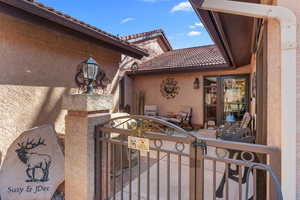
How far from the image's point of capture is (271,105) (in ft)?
4.18

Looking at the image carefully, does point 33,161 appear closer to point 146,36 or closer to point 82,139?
point 82,139

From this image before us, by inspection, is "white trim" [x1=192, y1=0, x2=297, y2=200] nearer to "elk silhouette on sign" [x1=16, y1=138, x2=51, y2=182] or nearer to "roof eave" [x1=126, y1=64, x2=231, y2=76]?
"elk silhouette on sign" [x1=16, y1=138, x2=51, y2=182]

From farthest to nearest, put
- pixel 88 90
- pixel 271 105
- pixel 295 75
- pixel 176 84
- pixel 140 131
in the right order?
pixel 176 84, pixel 88 90, pixel 140 131, pixel 271 105, pixel 295 75

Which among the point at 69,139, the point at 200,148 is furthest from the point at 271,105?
the point at 69,139

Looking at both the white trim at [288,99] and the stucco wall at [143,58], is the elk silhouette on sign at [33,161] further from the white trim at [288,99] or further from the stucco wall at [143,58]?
the stucco wall at [143,58]

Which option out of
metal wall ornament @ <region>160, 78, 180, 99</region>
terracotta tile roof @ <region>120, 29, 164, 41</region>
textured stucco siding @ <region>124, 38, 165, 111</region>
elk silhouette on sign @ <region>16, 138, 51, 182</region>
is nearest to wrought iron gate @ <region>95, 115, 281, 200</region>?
elk silhouette on sign @ <region>16, 138, 51, 182</region>

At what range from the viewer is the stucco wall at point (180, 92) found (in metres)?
6.95

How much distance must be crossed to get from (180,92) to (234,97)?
213 centimetres

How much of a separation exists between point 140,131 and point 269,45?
1.28 m

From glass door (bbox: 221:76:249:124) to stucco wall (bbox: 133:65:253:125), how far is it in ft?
1.06

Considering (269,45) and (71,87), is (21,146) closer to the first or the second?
(71,87)

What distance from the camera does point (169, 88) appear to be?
7586 millimetres

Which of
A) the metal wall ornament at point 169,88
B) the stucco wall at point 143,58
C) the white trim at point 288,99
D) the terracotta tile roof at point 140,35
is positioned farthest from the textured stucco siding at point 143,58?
the white trim at point 288,99

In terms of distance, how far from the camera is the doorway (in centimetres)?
627
